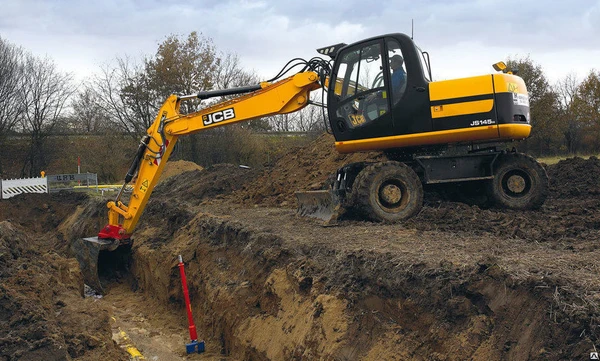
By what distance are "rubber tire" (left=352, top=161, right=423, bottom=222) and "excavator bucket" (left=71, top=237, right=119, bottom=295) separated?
16.6ft

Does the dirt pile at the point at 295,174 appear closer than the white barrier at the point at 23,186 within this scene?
Yes

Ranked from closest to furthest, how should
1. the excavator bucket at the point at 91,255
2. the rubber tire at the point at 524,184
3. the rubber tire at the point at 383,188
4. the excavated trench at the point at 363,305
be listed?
the excavated trench at the point at 363,305
the rubber tire at the point at 383,188
the rubber tire at the point at 524,184
the excavator bucket at the point at 91,255

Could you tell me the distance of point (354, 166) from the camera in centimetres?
916

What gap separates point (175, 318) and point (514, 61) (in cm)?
3196

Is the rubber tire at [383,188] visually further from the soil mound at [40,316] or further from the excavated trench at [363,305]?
the soil mound at [40,316]

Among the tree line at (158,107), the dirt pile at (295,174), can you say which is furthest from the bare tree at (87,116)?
the dirt pile at (295,174)

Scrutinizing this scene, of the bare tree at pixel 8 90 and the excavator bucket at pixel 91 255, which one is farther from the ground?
the bare tree at pixel 8 90

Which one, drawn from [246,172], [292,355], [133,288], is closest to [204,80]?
[246,172]

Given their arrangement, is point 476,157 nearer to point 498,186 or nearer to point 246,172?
point 498,186

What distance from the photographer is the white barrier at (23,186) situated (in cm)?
2131

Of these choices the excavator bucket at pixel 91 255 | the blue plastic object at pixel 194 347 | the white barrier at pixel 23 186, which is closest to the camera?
the blue plastic object at pixel 194 347

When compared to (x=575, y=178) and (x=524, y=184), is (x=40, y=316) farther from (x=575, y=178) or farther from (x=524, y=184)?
(x=575, y=178)

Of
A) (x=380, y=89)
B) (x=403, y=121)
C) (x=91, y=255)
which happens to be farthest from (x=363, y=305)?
(x=91, y=255)

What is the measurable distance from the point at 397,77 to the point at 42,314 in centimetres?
577
